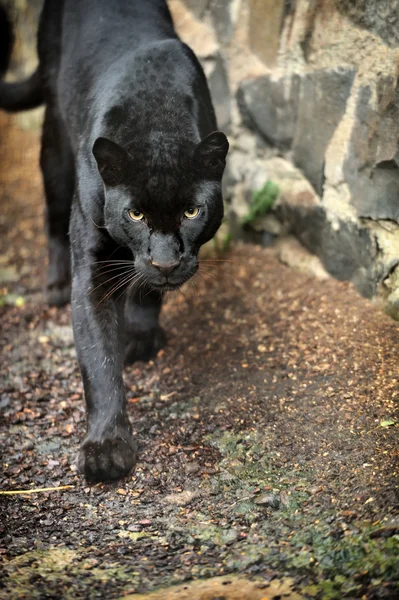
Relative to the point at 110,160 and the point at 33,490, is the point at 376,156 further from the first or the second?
the point at 33,490

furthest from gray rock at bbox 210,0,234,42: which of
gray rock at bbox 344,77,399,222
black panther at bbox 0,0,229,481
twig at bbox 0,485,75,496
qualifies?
twig at bbox 0,485,75,496

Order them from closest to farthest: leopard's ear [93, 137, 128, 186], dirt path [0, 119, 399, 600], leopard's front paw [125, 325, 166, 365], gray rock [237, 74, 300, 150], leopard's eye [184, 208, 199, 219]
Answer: dirt path [0, 119, 399, 600] < leopard's ear [93, 137, 128, 186] < leopard's eye [184, 208, 199, 219] < leopard's front paw [125, 325, 166, 365] < gray rock [237, 74, 300, 150]

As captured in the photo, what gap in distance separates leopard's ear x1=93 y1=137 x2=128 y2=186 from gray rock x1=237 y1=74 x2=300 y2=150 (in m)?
1.28

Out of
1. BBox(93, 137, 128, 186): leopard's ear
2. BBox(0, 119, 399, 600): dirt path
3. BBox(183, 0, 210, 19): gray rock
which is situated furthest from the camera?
BBox(183, 0, 210, 19): gray rock

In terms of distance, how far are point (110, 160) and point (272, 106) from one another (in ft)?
4.74

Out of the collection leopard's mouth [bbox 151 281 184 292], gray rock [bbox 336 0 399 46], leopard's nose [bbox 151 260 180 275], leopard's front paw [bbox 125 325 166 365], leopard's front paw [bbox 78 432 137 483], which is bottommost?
leopard's front paw [bbox 125 325 166 365]

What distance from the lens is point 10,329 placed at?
372 cm

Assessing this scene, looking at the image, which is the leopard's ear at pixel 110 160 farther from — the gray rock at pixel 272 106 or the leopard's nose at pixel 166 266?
the gray rock at pixel 272 106

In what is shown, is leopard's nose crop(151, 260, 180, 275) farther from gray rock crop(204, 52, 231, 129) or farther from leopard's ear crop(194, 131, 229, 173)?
gray rock crop(204, 52, 231, 129)

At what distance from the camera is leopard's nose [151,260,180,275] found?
247 cm

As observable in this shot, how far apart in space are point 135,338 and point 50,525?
1104 mm

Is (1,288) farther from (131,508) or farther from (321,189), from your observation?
(131,508)

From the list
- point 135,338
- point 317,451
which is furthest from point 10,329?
point 317,451

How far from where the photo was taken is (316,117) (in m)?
3.30
